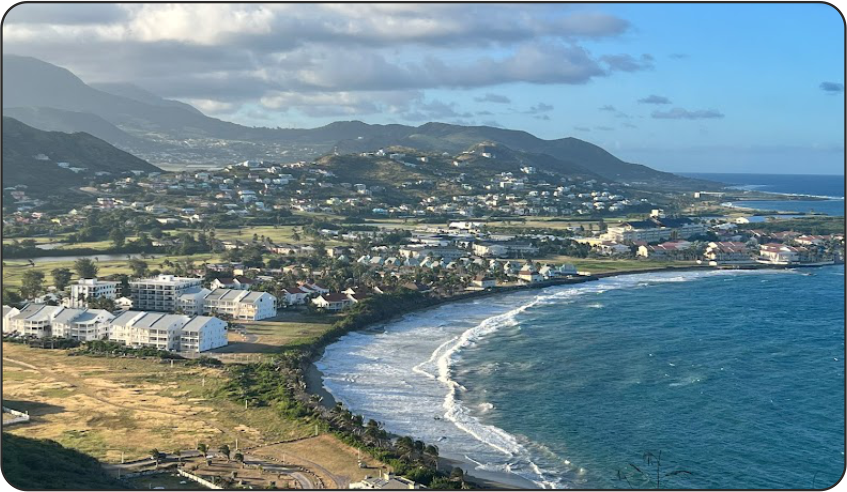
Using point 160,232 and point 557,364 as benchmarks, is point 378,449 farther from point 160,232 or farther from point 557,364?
point 160,232

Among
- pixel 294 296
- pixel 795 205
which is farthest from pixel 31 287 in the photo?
pixel 795 205

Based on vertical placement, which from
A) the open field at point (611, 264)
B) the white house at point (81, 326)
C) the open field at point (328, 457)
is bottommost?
the open field at point (328, 457)

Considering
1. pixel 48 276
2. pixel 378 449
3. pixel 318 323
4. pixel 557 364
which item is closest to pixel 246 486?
pixel 378 449

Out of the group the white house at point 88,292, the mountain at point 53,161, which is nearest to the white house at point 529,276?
the white house at point 88,292

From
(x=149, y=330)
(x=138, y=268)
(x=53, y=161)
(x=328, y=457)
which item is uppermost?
(x=53, y=161)

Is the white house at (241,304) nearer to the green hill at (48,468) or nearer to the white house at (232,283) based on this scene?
the white house at (232,283)

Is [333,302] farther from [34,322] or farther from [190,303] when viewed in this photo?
[34,322]

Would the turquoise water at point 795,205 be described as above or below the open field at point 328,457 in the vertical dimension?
above

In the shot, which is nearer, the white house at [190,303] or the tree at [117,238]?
the white house at [190,303]
